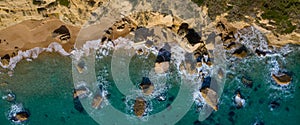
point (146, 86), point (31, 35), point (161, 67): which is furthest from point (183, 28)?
point (31, 35)

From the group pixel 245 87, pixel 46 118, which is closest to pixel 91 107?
pixel 46 118

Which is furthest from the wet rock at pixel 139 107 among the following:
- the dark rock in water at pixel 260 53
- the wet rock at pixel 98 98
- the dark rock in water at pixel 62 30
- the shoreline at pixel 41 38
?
the dark rock in water at pixel 260 53

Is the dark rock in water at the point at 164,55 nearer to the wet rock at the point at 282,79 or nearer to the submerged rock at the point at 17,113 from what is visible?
the wet rock at the point at 282,79

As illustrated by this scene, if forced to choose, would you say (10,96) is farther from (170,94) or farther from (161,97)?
(170,94)

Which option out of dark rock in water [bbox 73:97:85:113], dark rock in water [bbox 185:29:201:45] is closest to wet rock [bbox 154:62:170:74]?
dark rock in water [bbox 185:29:201:45]

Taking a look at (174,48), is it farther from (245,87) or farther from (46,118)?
(46,118)

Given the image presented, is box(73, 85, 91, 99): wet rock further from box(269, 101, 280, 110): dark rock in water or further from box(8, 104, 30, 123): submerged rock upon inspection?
box(269, 101, 280, 110): dark rock in water
